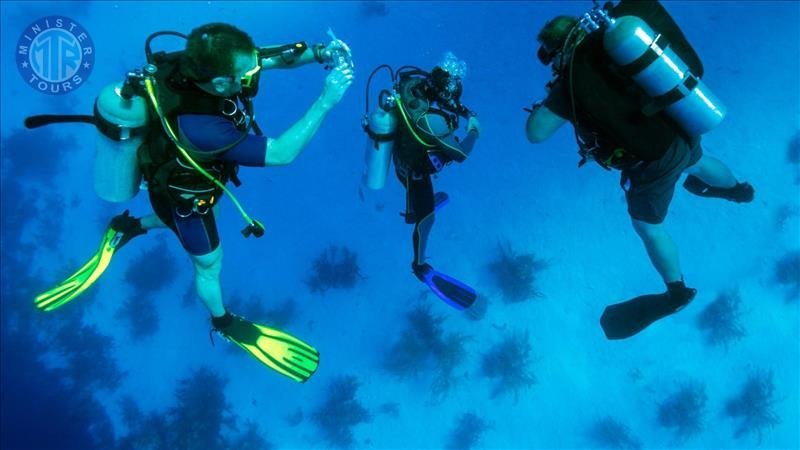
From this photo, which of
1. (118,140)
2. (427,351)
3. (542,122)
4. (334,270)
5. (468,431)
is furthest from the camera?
(334,270)

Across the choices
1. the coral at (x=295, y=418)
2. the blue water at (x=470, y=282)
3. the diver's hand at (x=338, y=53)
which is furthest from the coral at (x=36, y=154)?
the diver's hand at (x=338, y=53)

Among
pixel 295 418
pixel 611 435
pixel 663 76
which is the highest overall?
pixel 663 76

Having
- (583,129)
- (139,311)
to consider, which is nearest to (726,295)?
(583,129)

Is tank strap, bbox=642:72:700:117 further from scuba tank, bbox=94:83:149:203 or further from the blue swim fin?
scuba tank, bbox=94:83:149:203

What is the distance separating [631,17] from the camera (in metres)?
3.94

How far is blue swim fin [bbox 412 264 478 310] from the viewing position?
7.38 metres

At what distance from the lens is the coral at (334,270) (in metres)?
9.70

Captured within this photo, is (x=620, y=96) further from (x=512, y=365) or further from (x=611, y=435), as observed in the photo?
(x=611, y=435)

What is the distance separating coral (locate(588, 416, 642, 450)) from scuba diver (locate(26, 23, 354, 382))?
23.9 ft

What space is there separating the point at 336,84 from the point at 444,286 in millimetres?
4212

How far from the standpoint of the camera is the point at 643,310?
22.3 feet

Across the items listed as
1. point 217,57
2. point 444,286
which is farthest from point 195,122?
point 444,286

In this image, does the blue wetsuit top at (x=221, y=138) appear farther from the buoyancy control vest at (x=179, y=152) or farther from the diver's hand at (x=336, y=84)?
the diver's hand at (x=336, y=84)

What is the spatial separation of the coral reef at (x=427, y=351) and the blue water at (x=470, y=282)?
0.06 m
